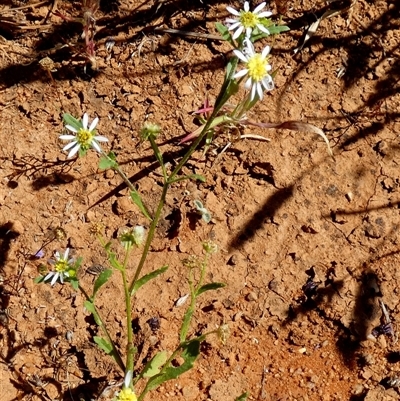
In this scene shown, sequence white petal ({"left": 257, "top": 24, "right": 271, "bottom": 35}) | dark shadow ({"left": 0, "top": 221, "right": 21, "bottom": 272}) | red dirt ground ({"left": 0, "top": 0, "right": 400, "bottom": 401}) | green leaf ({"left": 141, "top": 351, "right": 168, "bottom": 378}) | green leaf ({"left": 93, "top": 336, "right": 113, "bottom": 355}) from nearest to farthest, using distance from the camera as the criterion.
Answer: white petal ({"left": 257, "top": 24, "right": 271, "bottom": 35}) < green leaf ({"left": 93, "top": 336, "right": 113, "bottom": 355}) < green leaf ({"left": 141, "top": 351, "right": 168, "bottom": 378}) < red dirt ground ({"left": 0, "top": 0, "right": 400, "bottom": 401}) < dark shadow ({"left": 0, "top": 221, "right": 21, "bottom": 272})

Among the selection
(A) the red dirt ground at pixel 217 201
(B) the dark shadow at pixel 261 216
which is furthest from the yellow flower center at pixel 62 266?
(B) the dark shadow at pixel 261 216

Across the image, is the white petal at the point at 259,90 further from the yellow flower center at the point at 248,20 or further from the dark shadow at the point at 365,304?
the dark shadow at the point at 365,304

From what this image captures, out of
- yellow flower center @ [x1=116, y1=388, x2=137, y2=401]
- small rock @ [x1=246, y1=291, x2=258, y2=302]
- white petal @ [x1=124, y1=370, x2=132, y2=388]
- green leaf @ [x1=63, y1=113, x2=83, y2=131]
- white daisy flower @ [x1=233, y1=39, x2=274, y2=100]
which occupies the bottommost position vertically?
yellow flower center @ [x1=116, y1=388, x2=137, y2=401]

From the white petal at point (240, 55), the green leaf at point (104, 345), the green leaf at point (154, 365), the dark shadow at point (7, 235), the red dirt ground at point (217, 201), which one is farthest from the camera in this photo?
the dark shadow at point (7, 235)

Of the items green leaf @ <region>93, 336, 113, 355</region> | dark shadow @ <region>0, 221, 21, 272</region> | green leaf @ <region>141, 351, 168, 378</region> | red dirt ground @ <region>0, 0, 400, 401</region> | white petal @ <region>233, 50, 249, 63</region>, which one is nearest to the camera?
white petal @ <region>233, 50, 249, 63</region>

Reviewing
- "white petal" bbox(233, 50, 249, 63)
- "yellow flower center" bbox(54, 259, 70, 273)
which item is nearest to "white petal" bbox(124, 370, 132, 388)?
"yellow flower center" bbox(54, 259, 70, 273)

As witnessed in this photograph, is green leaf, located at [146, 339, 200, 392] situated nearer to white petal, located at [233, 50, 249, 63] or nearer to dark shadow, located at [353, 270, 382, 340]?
dark shadow, located at [353, 270, 382, 340]

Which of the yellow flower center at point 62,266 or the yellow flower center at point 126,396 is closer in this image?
the yellow flower center at point 126,396
